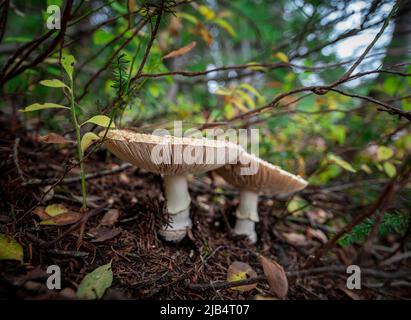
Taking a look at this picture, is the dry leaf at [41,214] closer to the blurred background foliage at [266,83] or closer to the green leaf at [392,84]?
the blurred background foliage at [266,83]

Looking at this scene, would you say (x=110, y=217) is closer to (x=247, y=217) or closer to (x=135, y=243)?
(x=135, y=243)

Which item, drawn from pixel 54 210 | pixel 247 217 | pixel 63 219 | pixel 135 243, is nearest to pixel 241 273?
pixel 247 217

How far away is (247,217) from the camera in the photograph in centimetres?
236

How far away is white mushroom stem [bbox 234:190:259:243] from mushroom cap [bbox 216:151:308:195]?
0.11 meters

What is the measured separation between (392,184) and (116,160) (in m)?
2.71

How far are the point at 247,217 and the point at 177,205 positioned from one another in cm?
72

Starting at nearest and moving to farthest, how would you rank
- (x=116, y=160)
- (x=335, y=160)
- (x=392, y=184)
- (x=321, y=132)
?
(x=392, y=184)
(x=335, y=160)
(x=116, y=160)
(x=321, y=132)

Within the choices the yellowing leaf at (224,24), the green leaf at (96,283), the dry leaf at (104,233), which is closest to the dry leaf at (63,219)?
the dry leaf at (104,233)

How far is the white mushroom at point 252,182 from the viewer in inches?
78.4

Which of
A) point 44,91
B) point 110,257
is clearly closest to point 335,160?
point 110,257

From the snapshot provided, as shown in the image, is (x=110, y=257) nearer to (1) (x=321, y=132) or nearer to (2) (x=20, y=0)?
(1) (x=321, y=132)

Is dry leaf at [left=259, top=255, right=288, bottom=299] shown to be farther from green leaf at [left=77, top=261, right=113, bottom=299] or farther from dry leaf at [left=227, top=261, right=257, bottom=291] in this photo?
green leaf at [left=77, top=261, right=113, bottom=299]

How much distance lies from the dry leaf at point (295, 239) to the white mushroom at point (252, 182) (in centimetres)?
44
